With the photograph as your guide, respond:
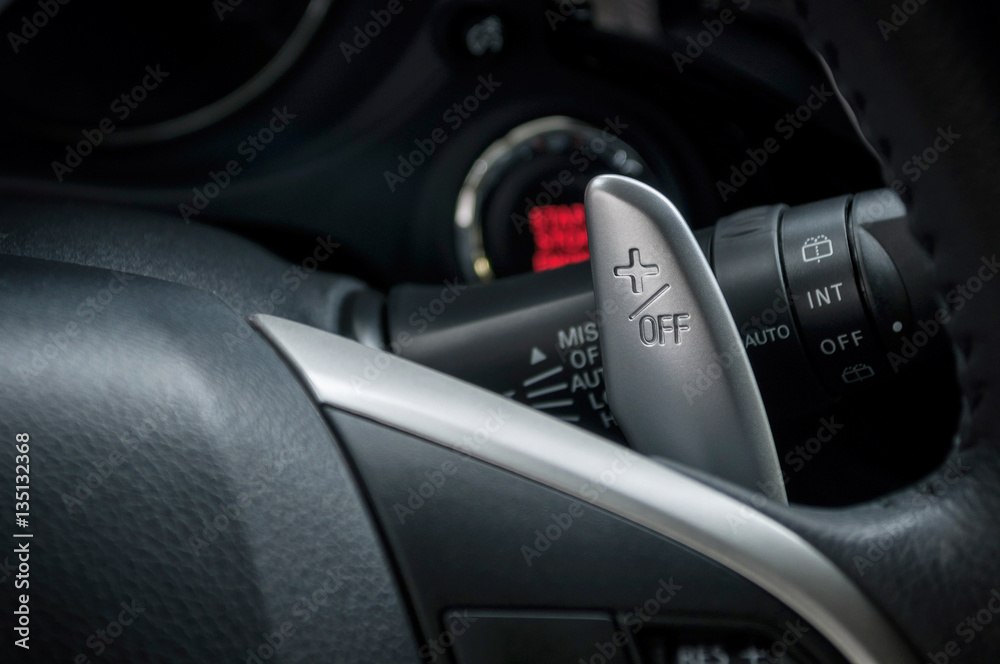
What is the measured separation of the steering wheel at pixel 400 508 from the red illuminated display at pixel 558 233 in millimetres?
550

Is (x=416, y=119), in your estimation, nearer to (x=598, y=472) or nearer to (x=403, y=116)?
(x=403, y=116)

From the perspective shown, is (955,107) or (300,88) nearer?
(955,107)

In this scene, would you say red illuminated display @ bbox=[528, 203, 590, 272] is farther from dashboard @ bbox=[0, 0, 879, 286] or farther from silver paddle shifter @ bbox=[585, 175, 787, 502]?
silver paddle shifter @ bbox=[585, 175, 787, 502]

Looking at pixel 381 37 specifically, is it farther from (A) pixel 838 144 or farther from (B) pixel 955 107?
(B) pixel 955 107

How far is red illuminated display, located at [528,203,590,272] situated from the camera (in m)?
1.03

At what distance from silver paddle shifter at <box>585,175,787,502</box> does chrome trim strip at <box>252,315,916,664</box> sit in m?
0.05

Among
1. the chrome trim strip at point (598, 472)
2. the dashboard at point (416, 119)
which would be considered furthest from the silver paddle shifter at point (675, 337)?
the dashboard at point (416, 119)

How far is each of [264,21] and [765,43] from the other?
Answer: 0.51 meters

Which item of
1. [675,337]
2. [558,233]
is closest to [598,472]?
[675,337]

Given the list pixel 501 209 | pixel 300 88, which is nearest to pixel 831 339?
pixel 501 209

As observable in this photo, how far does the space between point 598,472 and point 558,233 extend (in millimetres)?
617

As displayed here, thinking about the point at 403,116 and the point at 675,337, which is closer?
the point at 675,337

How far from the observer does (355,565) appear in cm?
45

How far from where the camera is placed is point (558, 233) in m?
1.03
